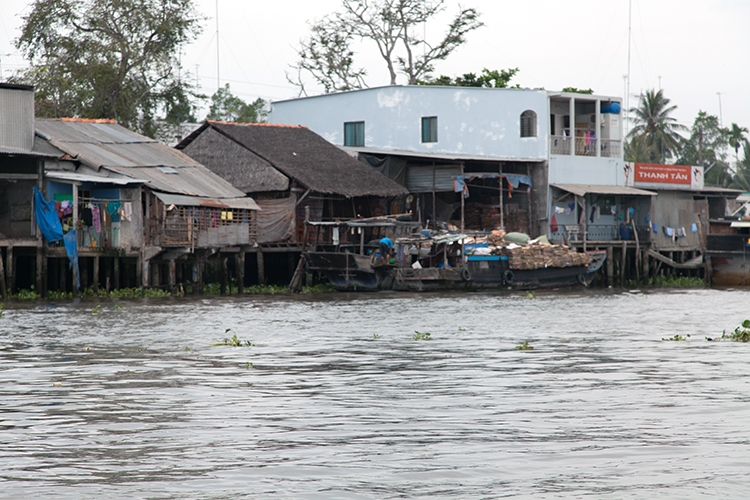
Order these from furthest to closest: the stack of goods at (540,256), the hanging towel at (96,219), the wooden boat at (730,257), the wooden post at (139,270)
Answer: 1. the wooden boat at (730,257)
2. the stack of goods at (540,256)
3. the wooden post at (139,270)
4. the hanging towel at (96,219)

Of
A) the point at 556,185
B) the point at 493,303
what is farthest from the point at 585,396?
the point at 556,185

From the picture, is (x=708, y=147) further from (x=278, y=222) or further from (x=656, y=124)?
(x=278, y=222)

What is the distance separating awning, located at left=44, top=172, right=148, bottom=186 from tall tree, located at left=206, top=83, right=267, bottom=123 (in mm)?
43022

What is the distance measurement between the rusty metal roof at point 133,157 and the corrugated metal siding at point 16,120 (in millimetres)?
732

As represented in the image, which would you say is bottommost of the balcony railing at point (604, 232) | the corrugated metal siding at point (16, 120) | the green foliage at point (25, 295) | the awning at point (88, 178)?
the green foliage at point (25, 295)

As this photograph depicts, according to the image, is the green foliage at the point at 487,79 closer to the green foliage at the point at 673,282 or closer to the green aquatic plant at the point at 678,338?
the green foliage at the point at 673,282

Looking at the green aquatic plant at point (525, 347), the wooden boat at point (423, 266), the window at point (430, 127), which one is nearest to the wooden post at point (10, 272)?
the wooden boat at point (423, 266)

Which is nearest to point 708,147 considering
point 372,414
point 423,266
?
point 423,266

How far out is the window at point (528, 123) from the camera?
139 ft

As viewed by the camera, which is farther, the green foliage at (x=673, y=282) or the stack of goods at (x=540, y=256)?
the green foliage at (x=673, y=282)

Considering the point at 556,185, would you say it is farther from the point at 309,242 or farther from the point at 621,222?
the point at 309,242

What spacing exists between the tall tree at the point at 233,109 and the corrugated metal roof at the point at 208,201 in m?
38.4

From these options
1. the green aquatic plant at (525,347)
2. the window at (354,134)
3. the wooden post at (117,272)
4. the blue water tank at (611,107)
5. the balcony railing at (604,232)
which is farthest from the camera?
the window at (354,134)

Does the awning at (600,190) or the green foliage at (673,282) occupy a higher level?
the awning at (600,190)
